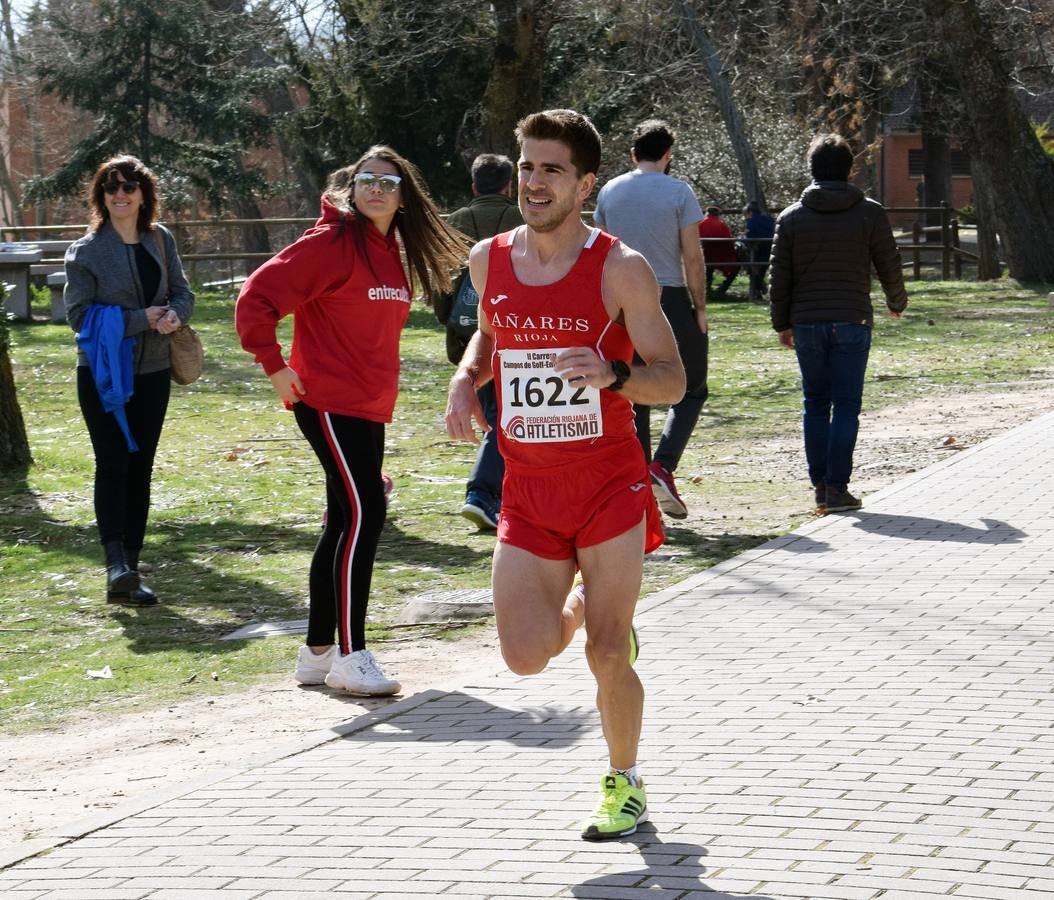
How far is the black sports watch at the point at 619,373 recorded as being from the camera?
4332mm

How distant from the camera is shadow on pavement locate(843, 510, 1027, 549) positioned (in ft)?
29.4

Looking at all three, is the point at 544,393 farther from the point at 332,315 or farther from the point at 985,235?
the point at 985,235

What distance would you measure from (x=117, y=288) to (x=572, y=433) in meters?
4.37

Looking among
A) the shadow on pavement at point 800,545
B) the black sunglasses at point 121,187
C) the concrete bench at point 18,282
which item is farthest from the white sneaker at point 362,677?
the concrete bench at point 18,282

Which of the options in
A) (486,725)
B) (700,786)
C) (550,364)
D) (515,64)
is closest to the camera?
(550,364)

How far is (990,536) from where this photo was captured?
902 centimetres

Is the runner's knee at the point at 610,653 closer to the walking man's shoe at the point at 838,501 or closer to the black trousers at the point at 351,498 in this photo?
the black trousers at the point at 351,498

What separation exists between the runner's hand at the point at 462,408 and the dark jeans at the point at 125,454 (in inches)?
147

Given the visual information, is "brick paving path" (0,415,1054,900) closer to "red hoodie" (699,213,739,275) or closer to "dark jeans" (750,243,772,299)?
"red hoodie" (699,213,739,275)

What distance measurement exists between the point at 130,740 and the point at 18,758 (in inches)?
15.3

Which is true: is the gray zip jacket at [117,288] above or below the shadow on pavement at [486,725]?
above

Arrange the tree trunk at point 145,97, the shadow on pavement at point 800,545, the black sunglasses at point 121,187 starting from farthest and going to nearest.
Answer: the tree trunk at point 145,97 < the shadow on pavement at point 800,545 < the black sunglasses at point 121,187

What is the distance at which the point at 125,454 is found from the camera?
8352 mm

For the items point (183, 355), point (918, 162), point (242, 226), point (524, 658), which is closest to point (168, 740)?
point (524, 658)
